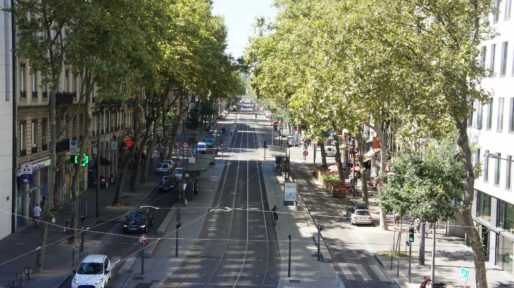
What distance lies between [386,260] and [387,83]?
16809 millimetres

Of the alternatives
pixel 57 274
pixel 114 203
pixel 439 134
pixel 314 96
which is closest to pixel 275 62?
pixel 114 203

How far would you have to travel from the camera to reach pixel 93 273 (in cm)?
3008

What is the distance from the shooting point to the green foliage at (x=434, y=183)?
33.6 metres

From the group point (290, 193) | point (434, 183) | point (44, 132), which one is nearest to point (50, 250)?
point (44, 132)

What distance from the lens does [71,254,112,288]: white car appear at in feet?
96.3

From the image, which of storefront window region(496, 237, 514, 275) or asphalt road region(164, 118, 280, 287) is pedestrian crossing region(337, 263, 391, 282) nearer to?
asphalt road region(164, 118, 280, 287)

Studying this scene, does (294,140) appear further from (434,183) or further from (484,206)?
(434,183)

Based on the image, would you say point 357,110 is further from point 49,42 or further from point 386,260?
point 49,42

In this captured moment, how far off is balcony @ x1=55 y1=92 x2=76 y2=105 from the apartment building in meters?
29.2

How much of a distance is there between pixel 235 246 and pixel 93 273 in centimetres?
1224

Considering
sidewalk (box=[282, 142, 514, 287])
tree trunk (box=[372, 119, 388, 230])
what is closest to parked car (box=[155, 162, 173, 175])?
sidewalk (box=[282, 142, 514, 287])

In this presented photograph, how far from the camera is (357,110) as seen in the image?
99.2 ft

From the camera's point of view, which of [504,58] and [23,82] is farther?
[23,82]

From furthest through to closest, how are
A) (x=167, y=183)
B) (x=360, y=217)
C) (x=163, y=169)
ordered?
(x=163, y=169), (x=167, y=183), (x=360, y=217)
